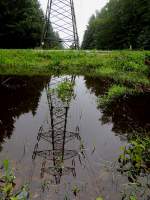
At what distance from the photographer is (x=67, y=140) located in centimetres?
536

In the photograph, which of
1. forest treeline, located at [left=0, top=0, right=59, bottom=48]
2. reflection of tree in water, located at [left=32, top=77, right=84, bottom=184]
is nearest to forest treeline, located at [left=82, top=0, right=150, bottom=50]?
forest treeline, located at [left=0, top=0, right=59, bottom=48]

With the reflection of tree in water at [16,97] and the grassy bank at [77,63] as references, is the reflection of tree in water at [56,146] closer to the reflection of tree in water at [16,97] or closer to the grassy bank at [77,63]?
the reflection of tree in water at [16,97]

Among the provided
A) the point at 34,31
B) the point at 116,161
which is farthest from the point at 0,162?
the point at 34,31

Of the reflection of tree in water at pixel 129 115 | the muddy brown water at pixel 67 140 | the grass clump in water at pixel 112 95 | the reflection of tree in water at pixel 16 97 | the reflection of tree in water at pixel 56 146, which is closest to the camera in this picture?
the muddy brown water at pixel 67 140

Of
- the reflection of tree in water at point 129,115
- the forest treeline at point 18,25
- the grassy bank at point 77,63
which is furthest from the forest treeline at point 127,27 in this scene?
the reflection of tree in water at point 129,115

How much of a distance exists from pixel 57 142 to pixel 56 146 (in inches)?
8.0

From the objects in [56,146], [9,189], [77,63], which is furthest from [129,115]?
[77,63]

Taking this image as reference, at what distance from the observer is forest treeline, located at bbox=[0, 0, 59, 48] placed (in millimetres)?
29812

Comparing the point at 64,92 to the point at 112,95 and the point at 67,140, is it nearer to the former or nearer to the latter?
the point at 112,95

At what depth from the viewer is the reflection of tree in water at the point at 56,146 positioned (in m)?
4.12

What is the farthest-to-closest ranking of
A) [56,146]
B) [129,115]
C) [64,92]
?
[64,92], [129,115], [56,146]

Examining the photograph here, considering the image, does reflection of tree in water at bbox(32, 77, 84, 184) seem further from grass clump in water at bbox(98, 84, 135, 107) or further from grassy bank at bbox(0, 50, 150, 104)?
grassy bank at bbox(0, 50, 150, 104)

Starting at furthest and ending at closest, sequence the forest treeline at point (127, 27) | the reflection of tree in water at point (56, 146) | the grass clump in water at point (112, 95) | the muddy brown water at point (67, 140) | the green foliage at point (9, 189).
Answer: the forest treeline at point (127, 27), the grass clump in water at point (112, 95), the reflection of tree in water at point (56, 146), the muddy brown water at point (67, 140), the green foliage at point (9, 189)

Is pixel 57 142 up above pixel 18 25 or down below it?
below
